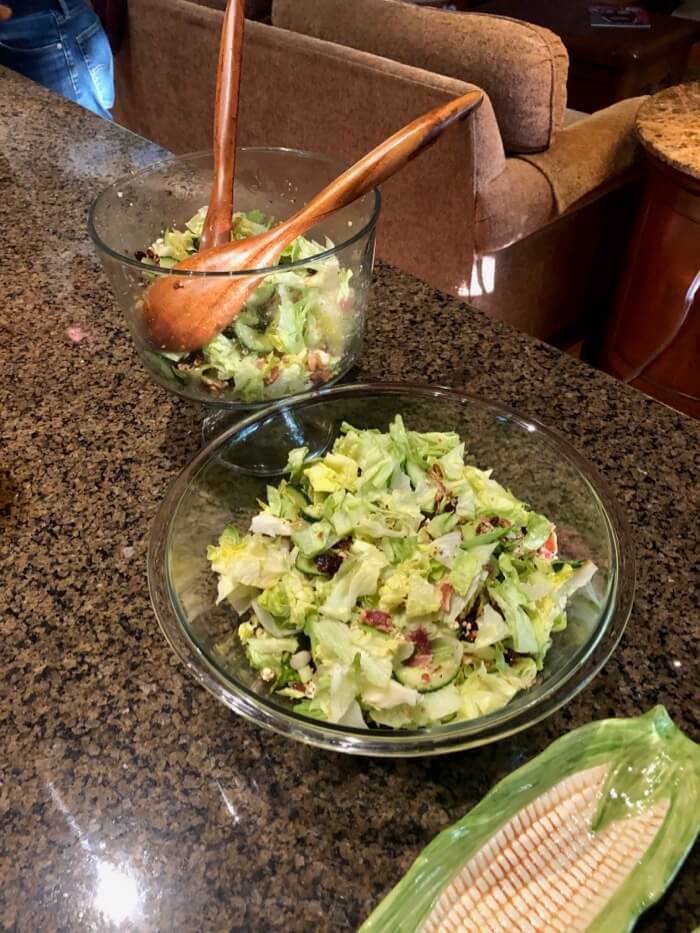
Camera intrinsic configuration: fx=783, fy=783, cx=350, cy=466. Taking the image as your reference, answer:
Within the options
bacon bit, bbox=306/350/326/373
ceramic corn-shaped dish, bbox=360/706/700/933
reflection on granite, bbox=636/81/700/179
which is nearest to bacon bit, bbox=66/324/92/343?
bacon bit, bbox=306/350/326/373

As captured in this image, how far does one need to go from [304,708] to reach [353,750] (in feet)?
0.25

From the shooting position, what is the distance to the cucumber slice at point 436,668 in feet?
1.88

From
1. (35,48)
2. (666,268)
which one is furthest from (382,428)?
(35,48)

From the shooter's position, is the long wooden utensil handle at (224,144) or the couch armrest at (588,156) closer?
the long wooden utensil handle at (224,144)

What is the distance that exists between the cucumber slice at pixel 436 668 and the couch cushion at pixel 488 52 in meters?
1.65

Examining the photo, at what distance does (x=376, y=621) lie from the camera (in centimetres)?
59

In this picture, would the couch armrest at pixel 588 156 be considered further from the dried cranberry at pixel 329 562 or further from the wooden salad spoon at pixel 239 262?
the dried cranberry at pixel 329 562

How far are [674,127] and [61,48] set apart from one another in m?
1.68

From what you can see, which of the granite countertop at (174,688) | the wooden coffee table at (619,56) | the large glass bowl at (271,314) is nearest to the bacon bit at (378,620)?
the granite countertop at (174,688)

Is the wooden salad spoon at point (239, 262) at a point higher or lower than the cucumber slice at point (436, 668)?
higher

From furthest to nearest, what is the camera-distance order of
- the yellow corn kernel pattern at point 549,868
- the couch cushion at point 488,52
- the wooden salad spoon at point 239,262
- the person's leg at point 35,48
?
the person's leg at point 35,48
the couch cushion at point 488,52
the wooden salad spoon at point 239,262
the yellow corn kernel pattern at point 549,868

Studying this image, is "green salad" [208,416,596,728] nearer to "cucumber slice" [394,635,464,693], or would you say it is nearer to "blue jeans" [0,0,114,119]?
"cucumber slice" [394,635,464,693]

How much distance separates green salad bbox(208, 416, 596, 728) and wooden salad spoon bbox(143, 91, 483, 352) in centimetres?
17

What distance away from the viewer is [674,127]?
1.96m
